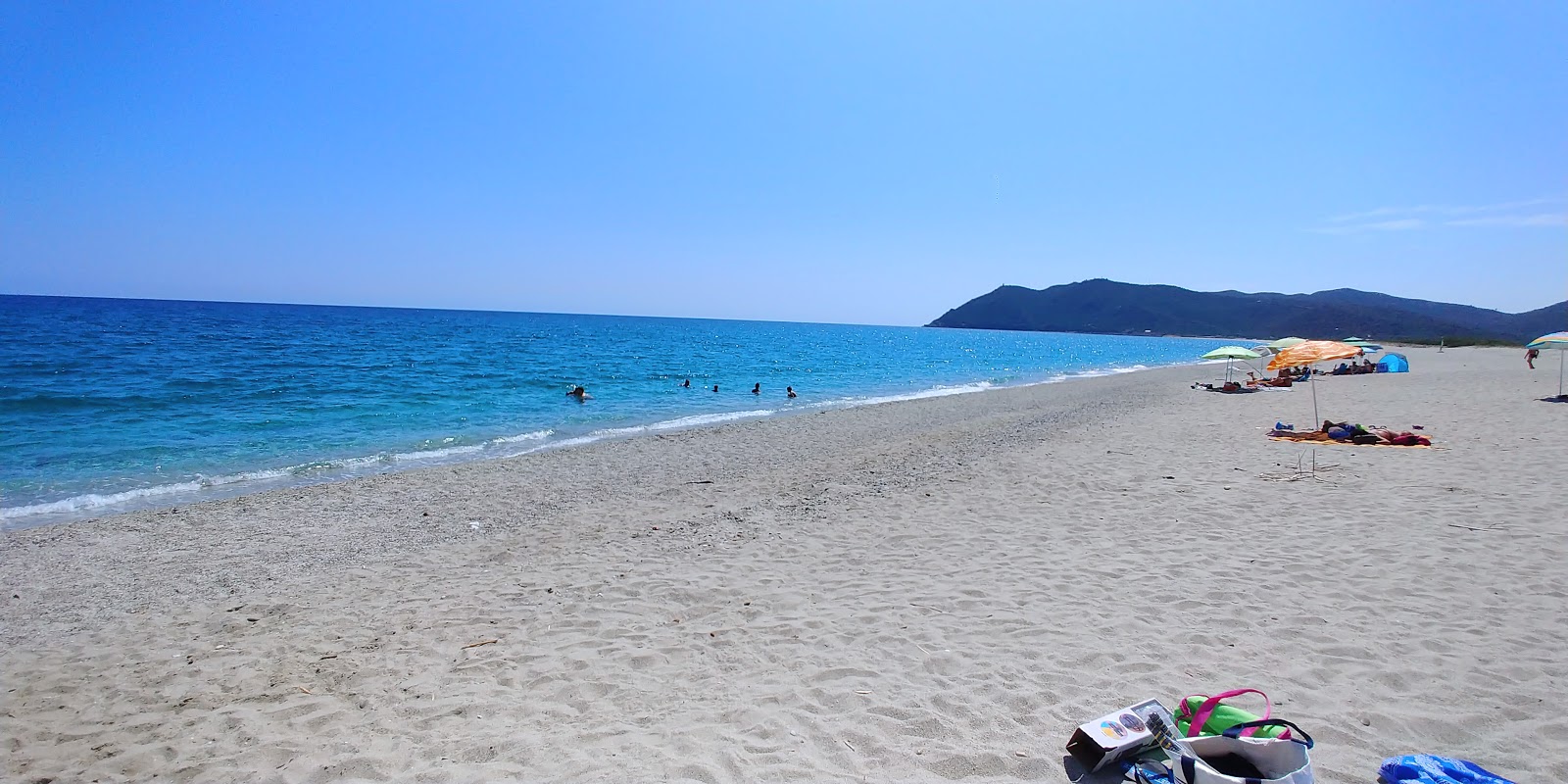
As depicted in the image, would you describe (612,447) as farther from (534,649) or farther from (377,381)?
(377,381)

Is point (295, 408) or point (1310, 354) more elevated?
point (1310, 354)

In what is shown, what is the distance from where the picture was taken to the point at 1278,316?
475 feet

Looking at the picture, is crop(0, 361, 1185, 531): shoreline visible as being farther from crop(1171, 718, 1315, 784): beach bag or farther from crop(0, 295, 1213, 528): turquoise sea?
crop(1171, 718, 1315, 784): beach bag

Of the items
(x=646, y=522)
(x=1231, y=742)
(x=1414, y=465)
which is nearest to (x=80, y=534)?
(x=646, y=522)

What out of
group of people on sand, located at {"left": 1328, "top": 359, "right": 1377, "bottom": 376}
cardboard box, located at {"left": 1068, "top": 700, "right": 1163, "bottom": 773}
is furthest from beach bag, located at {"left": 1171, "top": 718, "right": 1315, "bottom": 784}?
group of people on sand, located at {"left": 1328, "top": 359, "right": 1377, "bottom": 376}

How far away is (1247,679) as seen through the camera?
13.1 ft

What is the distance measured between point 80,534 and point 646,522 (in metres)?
6.63

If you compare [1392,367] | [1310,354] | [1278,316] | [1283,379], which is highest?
[1278,316]

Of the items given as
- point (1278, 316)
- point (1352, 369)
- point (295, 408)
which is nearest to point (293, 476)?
point (295, 408)

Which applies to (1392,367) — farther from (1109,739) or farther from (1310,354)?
(1109,739)

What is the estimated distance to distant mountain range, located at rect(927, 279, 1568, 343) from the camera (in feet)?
379

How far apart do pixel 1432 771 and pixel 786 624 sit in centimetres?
349

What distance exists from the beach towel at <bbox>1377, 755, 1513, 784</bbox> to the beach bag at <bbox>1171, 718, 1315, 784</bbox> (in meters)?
0.29

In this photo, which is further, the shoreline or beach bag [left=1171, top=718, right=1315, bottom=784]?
the shoreline
